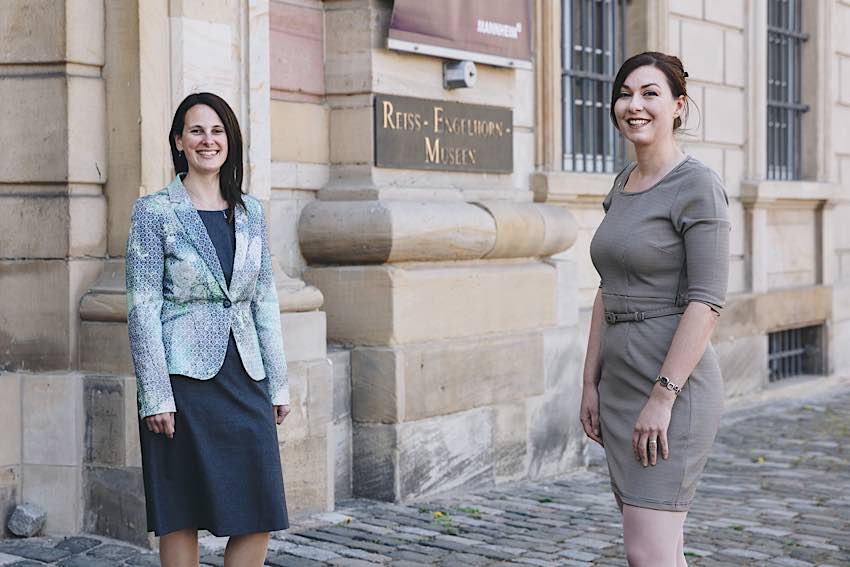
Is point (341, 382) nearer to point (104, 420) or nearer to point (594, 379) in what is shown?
point (104, 420)

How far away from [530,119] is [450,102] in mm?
1106

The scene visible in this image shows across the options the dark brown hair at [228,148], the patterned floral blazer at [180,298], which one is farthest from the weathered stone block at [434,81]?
the patterned floral blazer at [180,298]

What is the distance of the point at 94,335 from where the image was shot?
6.21 m

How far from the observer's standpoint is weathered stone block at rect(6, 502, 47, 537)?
6.14 meters

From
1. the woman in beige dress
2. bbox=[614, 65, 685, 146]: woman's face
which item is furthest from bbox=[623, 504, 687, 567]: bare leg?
bbox=[614, 65, 685, 146]: woman's face

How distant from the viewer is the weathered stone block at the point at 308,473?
6594 millimetres

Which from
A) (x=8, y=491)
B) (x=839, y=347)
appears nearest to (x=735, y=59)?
(x=839, y=347)

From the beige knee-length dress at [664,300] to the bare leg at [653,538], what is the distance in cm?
3

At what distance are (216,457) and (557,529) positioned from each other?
110 inches

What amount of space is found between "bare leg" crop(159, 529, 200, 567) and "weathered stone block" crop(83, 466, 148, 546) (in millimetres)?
1625

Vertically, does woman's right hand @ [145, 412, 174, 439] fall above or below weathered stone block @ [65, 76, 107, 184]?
below

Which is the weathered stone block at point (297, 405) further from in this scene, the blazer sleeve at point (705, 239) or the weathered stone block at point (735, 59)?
the weathered stone block at point (735, 59)

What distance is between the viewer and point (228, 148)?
4.48 m

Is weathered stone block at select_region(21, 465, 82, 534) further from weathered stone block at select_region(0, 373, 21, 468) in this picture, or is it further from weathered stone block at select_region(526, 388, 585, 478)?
weathered stone block at select_region(526, 388, 585, 478)
